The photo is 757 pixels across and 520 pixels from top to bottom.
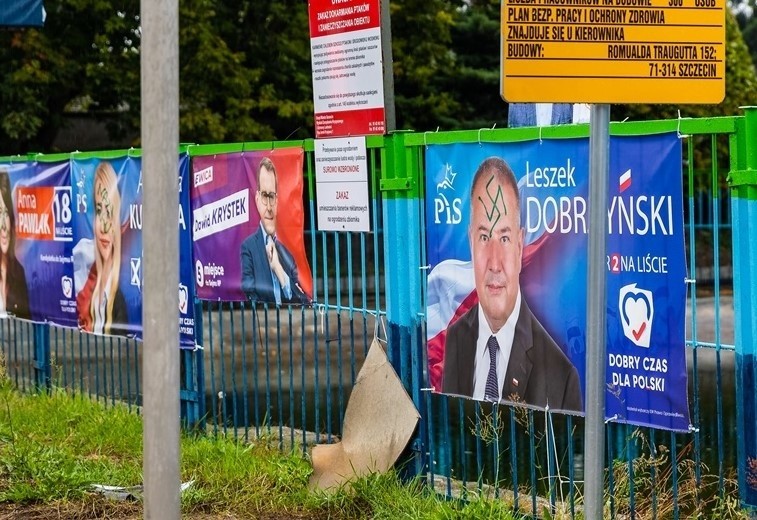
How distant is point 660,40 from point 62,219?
7.22m

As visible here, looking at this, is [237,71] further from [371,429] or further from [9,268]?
[371,429]

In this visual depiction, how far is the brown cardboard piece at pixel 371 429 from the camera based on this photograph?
665 cm

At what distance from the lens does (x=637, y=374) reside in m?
5.23

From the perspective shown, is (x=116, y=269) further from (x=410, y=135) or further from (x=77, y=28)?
(x=77, y=28)

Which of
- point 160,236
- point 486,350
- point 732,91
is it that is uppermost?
point 732,91

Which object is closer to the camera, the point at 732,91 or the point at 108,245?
the point at 108,245

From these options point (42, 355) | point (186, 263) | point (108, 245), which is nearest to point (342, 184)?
point (186, 263)

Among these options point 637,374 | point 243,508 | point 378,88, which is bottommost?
point 243,508

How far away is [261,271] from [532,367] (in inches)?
96.3

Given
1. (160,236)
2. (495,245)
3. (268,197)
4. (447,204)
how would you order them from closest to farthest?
(160,236)
(495,245)
(447,204)
(268,197)

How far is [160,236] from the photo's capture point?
4.30 m

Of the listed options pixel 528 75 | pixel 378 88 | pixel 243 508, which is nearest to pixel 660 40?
pixel 528 75

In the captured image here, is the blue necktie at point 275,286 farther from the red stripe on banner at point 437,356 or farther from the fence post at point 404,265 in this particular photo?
the red stripe on banner at point 437,356

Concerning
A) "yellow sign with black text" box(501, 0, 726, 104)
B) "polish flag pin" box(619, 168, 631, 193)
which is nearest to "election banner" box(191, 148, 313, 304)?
"polish flag pin" box(619, 168, 631, 193)
